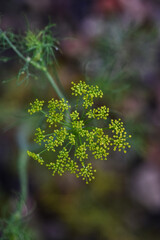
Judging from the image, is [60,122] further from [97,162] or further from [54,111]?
[97,162]

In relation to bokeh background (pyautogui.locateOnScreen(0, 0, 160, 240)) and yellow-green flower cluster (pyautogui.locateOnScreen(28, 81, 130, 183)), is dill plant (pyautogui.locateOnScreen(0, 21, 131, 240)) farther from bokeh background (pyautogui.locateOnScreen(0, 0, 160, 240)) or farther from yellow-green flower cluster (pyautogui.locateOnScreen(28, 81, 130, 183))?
bokeh background (pyautogui.locateOnScreen(0, 0, 160, 240))

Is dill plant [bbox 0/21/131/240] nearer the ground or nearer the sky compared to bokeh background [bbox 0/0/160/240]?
nearer the ground

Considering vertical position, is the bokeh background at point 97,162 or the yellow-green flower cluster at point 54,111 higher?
the bokeh background at point 97,162

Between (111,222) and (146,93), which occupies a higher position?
(146,93)

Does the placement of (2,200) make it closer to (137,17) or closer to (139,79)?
(139,79)

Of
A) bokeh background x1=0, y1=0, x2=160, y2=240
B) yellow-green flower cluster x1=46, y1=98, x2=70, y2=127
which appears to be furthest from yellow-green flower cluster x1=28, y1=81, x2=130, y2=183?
bokeh background x1=0, y1=0, x2=160, y2=240

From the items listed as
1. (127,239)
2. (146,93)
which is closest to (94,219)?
(127,239)

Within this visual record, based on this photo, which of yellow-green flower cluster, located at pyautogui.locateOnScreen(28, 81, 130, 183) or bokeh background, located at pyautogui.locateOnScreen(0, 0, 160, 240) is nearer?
yellow-green flower cluster, located at pyautogui.locateOnScreen(28, 81, 130, 183)

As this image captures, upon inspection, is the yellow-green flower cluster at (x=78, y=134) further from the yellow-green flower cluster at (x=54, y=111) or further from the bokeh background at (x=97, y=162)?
the bokeh background at (x=97, y=162)

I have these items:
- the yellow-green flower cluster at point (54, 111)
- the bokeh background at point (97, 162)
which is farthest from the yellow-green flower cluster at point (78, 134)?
the bokeh background at point (97, 162)
